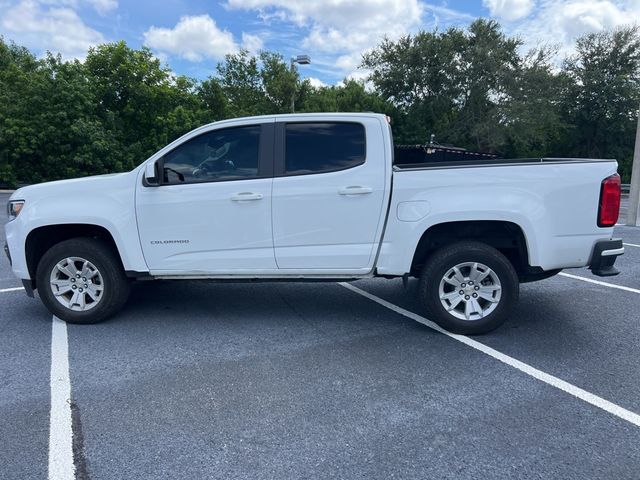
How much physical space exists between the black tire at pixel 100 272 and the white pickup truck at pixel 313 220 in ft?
0.04

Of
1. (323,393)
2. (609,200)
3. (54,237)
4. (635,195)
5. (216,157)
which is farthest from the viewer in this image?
(635,195)

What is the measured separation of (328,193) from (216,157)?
3.71 ft

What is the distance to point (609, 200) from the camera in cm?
406

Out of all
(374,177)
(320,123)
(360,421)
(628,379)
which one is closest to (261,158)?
(320,123)

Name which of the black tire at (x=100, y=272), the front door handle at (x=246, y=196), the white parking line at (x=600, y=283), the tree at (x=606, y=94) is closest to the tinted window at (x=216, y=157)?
the front door handle at (x=246, y=196)

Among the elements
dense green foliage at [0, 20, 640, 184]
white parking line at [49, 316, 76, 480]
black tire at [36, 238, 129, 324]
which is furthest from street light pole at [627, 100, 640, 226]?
dense green foliage at [0, 20, 640, 184]

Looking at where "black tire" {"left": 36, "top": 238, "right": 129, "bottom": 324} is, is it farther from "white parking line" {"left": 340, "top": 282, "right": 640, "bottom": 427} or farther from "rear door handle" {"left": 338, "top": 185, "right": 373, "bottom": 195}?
"white parking line" {"left": 340, "top": 282, "right": 640, "bottom": 427}

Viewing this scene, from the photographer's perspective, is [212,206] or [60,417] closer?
[60,417]

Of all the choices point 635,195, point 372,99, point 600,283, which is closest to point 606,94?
point 372,99

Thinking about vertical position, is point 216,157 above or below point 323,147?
below

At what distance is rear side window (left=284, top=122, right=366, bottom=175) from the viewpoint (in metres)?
4.45

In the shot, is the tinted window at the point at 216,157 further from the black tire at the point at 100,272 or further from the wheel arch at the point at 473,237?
the wheel arch at the point at 473,237

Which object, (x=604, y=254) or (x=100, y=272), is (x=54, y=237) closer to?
(x=100, y=272)

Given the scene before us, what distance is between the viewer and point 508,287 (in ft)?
13.9
